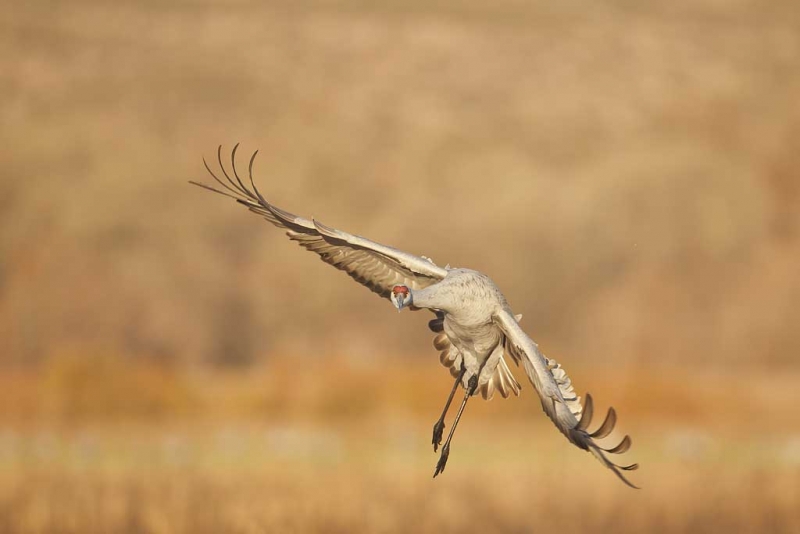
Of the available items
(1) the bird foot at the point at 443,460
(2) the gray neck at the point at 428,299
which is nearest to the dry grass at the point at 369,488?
(1) the bird foot at the point at 443,460

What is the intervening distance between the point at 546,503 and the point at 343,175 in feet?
50.8

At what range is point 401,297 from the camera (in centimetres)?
401

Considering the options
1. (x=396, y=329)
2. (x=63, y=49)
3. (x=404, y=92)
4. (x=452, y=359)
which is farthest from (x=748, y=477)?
(x=63, y=49)

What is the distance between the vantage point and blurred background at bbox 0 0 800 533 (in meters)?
13.9

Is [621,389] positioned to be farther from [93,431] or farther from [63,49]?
[63,49]

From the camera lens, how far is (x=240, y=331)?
23.6 m

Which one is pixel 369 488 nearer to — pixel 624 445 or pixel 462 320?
pixel 462 320

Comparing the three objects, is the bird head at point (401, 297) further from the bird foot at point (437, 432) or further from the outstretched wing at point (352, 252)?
the bird foot at point (437, 432)

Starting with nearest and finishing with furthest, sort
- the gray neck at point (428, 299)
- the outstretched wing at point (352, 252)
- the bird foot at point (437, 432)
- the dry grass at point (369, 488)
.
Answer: the gray neck at point (428, 299)
the bird foot at point (437, 432)
the outstretched wing at point (352, 252)
the dry grass at point (369, 488)

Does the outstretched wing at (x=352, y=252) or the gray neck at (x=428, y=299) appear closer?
the gray neck at (x=428, y=299)

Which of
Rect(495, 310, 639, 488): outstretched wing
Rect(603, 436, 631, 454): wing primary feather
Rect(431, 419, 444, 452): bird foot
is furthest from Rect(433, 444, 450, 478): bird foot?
Rect(603, 436, 631, 454): wing primary feather

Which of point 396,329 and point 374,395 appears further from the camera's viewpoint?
point 396,329

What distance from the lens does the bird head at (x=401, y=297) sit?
3.94 metres

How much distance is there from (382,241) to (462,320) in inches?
753
